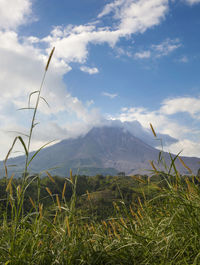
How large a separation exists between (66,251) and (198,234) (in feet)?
4.56

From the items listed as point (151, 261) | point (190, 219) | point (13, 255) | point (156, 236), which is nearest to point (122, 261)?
point (151, 261)

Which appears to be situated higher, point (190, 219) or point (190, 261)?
point (190, 219)

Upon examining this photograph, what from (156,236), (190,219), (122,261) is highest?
(190,219)

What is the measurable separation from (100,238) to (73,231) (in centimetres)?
42

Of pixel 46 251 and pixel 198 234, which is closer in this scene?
pixel 46 251

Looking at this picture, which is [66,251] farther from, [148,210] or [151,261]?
[148,210]

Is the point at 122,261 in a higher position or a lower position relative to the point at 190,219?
lower

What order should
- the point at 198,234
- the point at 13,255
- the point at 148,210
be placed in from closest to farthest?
the point at 13,255 < the point at 198,234 < the point at 148,210

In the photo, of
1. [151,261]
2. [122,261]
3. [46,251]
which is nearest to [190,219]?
[151,261]

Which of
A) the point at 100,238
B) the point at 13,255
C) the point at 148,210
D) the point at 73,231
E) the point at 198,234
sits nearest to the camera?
the point at 13,255

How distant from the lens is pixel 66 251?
2625mm

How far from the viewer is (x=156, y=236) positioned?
2908mm

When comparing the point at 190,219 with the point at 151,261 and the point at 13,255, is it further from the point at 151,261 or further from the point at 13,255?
the point at 13,255

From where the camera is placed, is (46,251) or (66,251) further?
(66,251)
